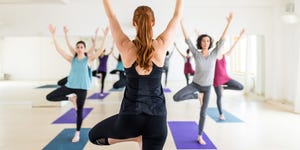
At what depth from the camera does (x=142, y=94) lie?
1.29 m

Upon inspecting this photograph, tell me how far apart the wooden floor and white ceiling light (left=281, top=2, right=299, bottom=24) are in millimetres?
1835

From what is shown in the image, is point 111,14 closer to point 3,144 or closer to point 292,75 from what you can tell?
point 3,144

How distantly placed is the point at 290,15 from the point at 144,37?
500 cm

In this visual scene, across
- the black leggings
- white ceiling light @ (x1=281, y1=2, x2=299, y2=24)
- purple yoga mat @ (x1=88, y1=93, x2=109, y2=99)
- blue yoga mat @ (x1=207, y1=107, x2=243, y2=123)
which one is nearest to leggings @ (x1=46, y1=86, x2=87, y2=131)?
the black leggings

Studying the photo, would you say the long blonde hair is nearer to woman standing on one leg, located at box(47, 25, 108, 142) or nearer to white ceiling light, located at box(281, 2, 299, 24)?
Answer: woman standing on one leg, located at box(47, 25, 108, 142)

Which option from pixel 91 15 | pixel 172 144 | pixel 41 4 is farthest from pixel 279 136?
pixel 41 4

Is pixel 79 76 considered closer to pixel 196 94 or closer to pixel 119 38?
pixel 196 94

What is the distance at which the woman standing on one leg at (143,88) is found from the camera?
1279 millimetres

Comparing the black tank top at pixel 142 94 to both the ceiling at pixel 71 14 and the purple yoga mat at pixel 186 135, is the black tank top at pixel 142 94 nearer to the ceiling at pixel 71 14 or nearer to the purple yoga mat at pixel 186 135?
the purple yoga mat at pixel 186 135

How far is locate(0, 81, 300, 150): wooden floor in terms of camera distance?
137 inches

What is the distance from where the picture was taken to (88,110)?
5.64 metres

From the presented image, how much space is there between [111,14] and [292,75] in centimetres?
576

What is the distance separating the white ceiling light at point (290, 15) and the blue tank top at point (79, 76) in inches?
163

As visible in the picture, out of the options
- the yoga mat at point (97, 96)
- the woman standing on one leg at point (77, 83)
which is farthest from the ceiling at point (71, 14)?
the woman standing on one leg at point (77, 83)
